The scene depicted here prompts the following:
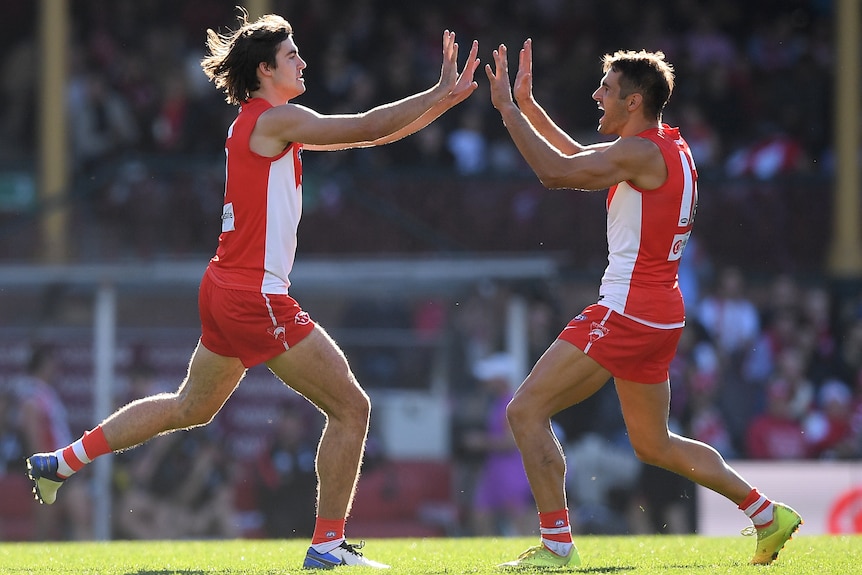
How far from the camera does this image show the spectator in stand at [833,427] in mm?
13781

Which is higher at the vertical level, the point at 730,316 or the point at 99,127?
the point at 99,127

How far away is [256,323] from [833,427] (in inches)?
343

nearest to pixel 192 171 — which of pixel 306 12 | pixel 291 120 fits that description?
Answer: pixel 306 12

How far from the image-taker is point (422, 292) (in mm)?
13836

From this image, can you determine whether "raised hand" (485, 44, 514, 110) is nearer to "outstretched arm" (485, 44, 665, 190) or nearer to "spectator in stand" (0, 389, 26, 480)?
"outstretched arm" (485, 44, 665, 190)

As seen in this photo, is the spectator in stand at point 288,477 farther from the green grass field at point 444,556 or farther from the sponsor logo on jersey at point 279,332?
the sponsor logo on jersey at point 279,332

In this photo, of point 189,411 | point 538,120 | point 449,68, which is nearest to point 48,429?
point 189,411

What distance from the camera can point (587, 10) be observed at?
64.5 ft

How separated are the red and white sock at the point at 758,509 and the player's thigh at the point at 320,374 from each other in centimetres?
183

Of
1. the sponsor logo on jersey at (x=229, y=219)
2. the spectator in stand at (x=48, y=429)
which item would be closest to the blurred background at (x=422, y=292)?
the spectator in stand at (x=48, y=429)

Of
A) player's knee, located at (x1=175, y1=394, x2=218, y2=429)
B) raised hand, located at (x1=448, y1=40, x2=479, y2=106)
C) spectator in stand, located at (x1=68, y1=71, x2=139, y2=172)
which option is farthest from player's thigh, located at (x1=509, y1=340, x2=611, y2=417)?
spectator in stand, located at (x1=68, y1=71, x2=139, y2=172)

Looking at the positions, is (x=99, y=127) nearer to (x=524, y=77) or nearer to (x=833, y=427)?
(x=833, y=427)

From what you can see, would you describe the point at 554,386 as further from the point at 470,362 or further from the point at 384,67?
the point at 384,67

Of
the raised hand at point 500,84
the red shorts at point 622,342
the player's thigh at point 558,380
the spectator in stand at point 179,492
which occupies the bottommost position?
the spectator in stand at point 179,492
